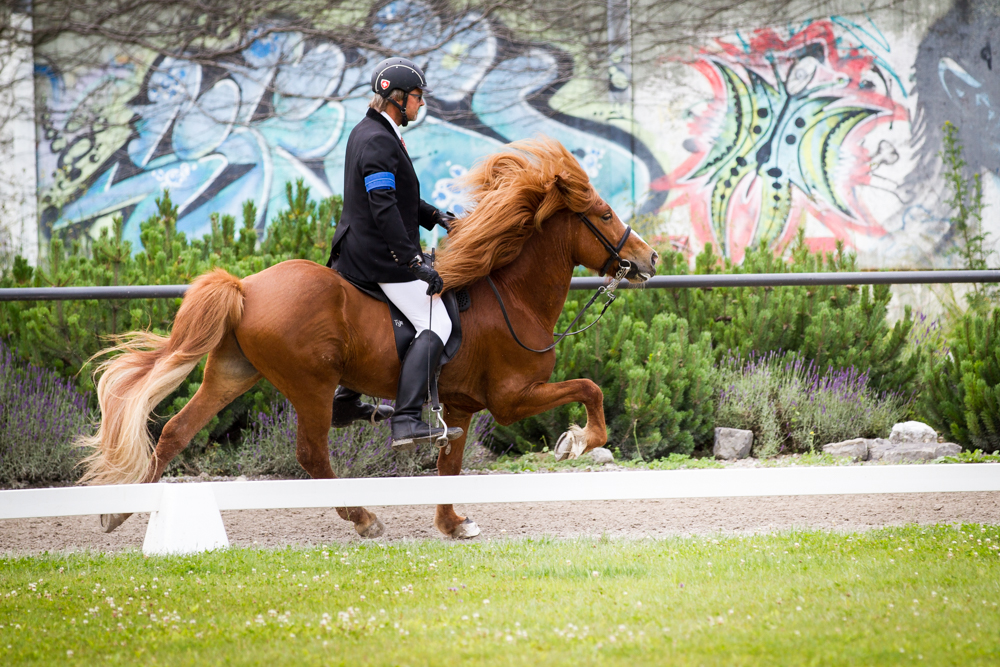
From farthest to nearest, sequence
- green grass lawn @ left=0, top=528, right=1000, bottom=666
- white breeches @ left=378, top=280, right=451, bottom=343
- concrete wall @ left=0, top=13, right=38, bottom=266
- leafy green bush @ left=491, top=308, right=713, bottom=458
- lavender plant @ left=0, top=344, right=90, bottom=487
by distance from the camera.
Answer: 1. concrete wall @ left=0, top=13, right=38, bottom=266
2. leafy green bush @ left=491, top=308, right=713, bottom=458
3. lavender plant @ left=0, top=344, right=90, bottom=487
4. white breeches @ left=378, top=280, right=451, bottom=343
5. green grass lawn @ left=0, top=528, right=1000, bottom=666

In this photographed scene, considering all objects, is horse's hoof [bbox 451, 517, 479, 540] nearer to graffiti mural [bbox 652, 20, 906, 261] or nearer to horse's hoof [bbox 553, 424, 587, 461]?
horse's hoof [bbox 553, 424, 587, 461]

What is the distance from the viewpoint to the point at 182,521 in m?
4.04

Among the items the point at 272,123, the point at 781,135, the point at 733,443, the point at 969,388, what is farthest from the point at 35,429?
the point at 781,135

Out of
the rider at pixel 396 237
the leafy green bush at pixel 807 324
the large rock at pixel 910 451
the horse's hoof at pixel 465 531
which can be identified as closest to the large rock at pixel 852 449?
the large rock at pixel 910 451

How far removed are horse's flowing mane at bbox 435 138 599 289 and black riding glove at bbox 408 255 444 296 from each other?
18cm

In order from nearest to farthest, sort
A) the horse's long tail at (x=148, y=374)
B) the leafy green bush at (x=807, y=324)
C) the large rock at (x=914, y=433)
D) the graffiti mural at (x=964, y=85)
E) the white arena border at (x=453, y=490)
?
the white arena border at (x=453, y=490) → the horse's long tail at (x=148, y=374) → the large rock at (x=914, y=433) → the leafy green bush at (x=807, y=324) → the graffiti mural at (x=964, y=85)

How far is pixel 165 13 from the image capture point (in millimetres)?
14312

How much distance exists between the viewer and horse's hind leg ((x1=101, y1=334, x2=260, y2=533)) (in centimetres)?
432

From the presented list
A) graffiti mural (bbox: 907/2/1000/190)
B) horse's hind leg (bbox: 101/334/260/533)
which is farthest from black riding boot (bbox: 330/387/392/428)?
graffiti mural (bbox: 907/2/1000/190)

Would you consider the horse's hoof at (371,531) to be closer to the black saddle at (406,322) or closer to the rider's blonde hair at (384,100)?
the black saddle at (406,322)

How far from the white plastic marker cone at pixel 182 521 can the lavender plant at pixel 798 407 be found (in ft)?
13.6

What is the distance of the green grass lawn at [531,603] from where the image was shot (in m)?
2.77

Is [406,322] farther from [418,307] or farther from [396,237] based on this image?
[396,237]

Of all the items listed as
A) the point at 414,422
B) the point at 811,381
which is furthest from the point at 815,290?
the point at 414,422
